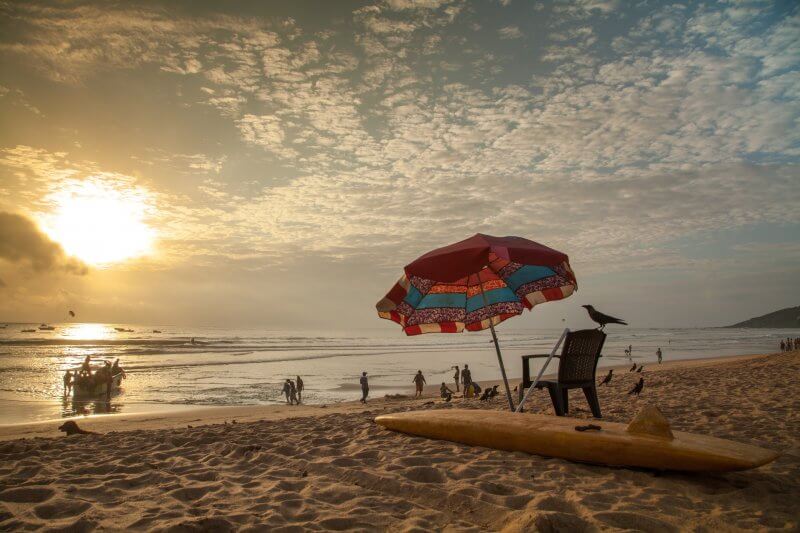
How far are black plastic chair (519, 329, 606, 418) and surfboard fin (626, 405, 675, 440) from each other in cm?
141

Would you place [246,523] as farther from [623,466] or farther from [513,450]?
[623,466]

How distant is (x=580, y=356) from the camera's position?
5.44 m

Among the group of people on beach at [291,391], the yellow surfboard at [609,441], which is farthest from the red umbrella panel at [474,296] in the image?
the group of people on beach at [291,391]

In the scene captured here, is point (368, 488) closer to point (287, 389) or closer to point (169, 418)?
point (169, 418)

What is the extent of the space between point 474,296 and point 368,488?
352 centimetres

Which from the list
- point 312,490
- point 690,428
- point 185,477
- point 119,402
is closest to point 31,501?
point 185,477

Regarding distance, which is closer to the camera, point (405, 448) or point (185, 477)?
point (185, 477)

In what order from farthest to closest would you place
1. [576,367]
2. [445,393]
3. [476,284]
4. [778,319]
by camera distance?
[778,319], [445,393], [476,284], [576,367]

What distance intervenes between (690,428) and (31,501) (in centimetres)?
647

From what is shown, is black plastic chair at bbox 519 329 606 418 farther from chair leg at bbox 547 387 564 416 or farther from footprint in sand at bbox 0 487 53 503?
footprint in sand at bbox 0 487 53 503

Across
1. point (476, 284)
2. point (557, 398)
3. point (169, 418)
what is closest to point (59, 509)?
point (557, 398)

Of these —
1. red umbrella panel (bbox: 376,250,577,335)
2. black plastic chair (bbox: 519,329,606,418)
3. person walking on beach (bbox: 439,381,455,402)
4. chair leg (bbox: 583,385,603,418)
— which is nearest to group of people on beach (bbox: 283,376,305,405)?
person walking on beach (bbox: 439,381,455,402)

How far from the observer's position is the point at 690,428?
16.8 ft

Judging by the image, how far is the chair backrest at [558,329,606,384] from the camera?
17.2ft
